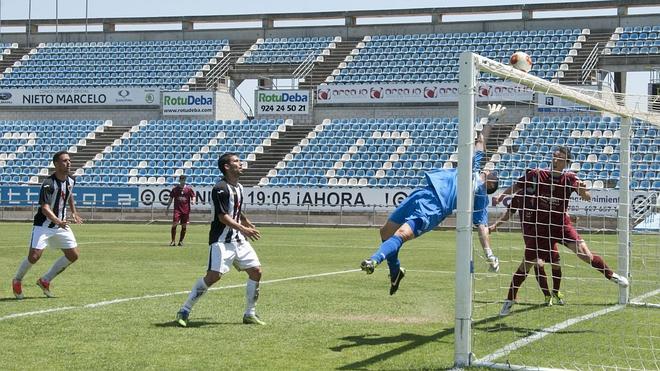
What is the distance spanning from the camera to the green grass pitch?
906cm

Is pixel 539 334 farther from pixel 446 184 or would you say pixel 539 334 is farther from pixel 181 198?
pixel 181 198

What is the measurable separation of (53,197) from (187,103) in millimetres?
38408

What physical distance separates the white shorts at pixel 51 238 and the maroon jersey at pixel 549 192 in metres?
5.95

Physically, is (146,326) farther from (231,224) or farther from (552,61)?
(552,61)

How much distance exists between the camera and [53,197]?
13.7m

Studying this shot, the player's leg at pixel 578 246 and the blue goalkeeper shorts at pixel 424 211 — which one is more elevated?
the blue goalkeeper shorts at pixel 424 211

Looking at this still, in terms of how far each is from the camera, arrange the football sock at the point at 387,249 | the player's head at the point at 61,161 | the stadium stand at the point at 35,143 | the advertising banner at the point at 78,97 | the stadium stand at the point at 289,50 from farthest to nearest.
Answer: the stadium stand at the point at 289,50 → the advertising banner at the point at 78,97 → the stadium stand at the point at 35,143 → the player's head at the point at 61,161 → the football sock at the point at 387,249

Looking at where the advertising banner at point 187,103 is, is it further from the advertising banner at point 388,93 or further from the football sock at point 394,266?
the football sock at point 394,266

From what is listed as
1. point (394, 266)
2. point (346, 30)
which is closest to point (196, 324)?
point (394, 266)

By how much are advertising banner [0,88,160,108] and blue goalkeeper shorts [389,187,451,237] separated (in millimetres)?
43596

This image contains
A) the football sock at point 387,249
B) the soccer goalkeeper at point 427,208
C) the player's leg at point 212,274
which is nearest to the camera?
the football sock at point 387,249

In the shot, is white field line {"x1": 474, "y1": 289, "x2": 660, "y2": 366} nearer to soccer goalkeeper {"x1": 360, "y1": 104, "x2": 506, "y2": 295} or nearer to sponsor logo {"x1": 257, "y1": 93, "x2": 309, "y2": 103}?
soccer goalkeeper {"x1": 360, "y1": 104, "x2": 506, "y2": 295}

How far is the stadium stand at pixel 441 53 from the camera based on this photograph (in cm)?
4878

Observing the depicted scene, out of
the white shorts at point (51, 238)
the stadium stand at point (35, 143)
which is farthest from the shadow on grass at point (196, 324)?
the stadium stand at point (35, 143)
